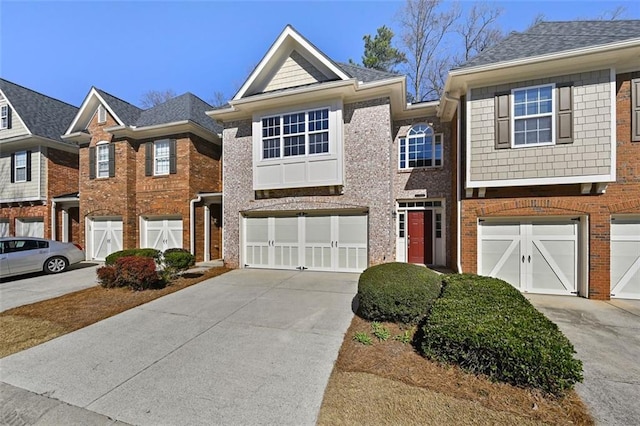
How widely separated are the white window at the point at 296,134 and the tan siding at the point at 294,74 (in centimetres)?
131

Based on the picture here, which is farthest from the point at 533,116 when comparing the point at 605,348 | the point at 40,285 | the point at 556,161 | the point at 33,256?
the point at 33,256

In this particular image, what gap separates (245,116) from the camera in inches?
392

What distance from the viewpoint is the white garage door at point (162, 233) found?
464 inches

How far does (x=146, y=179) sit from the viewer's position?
1203 cm

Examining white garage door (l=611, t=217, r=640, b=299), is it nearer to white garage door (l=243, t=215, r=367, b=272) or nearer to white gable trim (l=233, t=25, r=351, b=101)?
white garage door (l=243, t=215, r=367, b=272)

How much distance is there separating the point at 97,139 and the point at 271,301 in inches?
501

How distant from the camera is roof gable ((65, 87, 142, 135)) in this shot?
1192 centimetres

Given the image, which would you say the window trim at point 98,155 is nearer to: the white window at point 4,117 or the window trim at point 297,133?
the white window at point 4,117

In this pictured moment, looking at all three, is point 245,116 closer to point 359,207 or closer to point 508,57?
point 359,207

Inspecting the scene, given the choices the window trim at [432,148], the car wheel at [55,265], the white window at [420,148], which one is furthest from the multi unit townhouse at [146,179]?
the white window at [420,148]

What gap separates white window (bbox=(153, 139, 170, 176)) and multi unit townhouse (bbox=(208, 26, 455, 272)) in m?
3.48

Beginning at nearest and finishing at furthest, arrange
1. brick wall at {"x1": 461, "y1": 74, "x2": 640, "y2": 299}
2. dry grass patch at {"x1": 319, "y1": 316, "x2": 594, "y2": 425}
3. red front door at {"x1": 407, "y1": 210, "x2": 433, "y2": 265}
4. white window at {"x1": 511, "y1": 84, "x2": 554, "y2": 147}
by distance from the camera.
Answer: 1. dry grass patch at {"x1": 319, "y1": 316, "x2": 594, "y2": 425}
2. brick wall at {"x1": 461, "y1": 74, "x2": 640, "y2": 299}
3. white window at {"x1": 511, "y1": 84, "x2": 554, "y2": 147}
4. red front door at {"x1": 407, "y1": 210, "x2": 433, "y2": 265}

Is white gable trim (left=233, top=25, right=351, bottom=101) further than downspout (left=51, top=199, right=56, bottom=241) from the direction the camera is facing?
No

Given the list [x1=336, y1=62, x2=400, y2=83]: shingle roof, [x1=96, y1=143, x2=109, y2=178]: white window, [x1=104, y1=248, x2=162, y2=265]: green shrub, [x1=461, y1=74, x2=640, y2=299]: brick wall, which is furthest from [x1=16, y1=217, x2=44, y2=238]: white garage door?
[x1=461, y1=74, x2=640, y2=299]: brick wall
